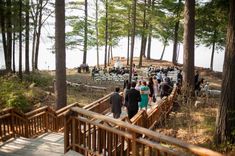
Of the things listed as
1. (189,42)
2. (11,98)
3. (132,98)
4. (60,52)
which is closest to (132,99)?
(132,98)

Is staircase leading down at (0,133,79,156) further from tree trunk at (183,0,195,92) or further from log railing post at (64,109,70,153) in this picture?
tree trunk at (183,0,195,92)

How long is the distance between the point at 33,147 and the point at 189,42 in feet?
33.1

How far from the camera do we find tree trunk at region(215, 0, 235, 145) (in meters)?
8.29

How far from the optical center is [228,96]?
852 cm

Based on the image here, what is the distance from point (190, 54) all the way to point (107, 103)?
16.0 ft

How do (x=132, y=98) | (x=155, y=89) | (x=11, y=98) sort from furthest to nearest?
(x=155, y=89), (x=11, y=98), (x=132, y=98)

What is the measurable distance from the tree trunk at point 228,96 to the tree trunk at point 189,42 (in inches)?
255

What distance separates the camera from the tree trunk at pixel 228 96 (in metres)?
8.29

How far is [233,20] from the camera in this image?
8.20 metres

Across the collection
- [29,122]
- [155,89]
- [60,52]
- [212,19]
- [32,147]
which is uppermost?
[212,19]

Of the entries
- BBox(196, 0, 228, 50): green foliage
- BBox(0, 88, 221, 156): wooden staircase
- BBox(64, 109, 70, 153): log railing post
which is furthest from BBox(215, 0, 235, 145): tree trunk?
BBox(64, 109, 70, 153): log railing post

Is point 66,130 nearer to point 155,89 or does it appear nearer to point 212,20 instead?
point 155,89

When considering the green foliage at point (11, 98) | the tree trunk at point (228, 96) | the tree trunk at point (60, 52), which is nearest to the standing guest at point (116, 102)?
the tree trunk at point (60, 52)

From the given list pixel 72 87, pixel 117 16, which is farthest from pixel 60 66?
pixel 117 16
